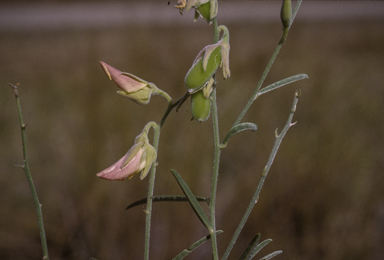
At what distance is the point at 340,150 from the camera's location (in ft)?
5.70

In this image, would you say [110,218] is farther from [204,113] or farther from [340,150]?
[340,150]

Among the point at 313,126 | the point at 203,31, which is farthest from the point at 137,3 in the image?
the point at 203,31

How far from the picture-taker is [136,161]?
45cm

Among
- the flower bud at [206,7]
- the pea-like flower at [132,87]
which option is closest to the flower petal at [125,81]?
the pea-like flower at [132,87]

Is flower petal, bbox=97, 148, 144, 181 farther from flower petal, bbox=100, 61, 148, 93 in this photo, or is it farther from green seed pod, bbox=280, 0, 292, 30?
green seed pod, bbox=280, 0, 292, 30

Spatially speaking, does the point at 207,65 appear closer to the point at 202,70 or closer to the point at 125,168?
the point at 202,70

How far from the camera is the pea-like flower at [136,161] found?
440 millimetres

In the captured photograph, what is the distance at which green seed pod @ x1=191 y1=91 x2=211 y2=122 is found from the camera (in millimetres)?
432

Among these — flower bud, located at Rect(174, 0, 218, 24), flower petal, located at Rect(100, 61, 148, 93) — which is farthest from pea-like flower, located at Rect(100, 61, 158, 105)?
flower bud, located at Rect(174, 0, 218, 24)

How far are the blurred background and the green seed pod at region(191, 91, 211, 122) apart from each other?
52 millimetres

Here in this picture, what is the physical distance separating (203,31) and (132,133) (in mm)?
2545

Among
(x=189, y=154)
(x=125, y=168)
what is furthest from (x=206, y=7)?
(x=189, y=154)

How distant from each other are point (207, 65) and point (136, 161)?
5.8 inches

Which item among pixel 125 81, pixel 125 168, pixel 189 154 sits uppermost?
pixel 125 81
